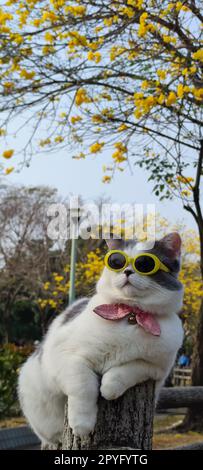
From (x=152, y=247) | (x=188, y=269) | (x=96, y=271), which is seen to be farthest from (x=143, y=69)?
(x=188, y=269)

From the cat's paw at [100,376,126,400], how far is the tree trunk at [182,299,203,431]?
23.5 ft

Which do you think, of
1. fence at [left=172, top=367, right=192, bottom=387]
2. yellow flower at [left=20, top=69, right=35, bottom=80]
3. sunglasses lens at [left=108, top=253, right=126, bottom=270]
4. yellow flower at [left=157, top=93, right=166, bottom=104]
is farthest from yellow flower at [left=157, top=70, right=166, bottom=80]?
fence at [left=172, top=367, right=192, bottom=387]

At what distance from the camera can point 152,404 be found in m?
2.09

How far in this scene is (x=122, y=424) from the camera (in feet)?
6.64

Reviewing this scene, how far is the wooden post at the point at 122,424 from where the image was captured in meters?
2.00

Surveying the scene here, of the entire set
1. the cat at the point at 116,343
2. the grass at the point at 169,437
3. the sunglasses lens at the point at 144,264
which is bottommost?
the grass at the point at 169,437

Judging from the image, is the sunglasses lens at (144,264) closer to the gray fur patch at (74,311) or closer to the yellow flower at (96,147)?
the gray fur patch at (74,311)

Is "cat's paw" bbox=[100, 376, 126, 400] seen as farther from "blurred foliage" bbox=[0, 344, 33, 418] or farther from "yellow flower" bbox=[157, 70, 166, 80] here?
"blurred foliage" bbox=[0, 344, 33, 418]

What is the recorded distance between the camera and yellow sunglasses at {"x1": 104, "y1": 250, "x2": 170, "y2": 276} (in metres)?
2.02

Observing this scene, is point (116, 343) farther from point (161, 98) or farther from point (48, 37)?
point (48, 37)

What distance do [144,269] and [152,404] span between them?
1.74ft

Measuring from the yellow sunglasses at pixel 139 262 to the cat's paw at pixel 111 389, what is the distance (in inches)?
15.8

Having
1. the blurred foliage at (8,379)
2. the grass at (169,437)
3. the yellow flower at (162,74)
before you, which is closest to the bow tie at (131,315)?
the yellow flower at (162,74)

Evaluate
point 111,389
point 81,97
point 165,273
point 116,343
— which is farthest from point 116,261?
point 81,97
